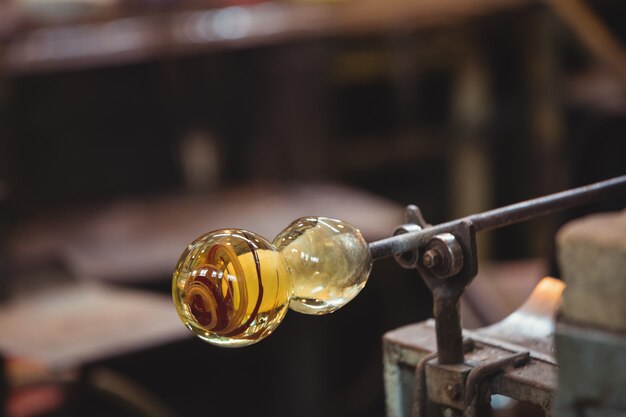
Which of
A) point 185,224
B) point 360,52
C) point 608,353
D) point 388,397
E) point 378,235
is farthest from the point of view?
point 360,52

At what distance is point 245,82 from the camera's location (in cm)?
595

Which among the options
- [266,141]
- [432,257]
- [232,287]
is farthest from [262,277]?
[266,141]

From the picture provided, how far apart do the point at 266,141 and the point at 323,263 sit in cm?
470

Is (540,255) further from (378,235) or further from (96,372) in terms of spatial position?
(96,372)

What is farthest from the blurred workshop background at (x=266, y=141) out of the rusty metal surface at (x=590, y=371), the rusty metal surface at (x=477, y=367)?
the rusty metal surface at (x=590, y=371)

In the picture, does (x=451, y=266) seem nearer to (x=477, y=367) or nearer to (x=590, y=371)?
(x=477, y=367)

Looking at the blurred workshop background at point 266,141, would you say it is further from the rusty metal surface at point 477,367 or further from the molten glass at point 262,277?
the molten glass at point 262,277

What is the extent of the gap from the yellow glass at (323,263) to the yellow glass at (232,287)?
1.2 inches

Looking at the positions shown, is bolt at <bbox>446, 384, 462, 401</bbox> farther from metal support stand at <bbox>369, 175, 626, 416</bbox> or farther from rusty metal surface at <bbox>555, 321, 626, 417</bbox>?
rusty metal surface at <bbox>555, 321, 626, 417</bbox>

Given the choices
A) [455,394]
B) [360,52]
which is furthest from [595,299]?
[360,52]

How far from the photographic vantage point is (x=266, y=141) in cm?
588

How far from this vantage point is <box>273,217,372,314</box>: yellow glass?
1.21m

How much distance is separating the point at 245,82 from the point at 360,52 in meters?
1.26

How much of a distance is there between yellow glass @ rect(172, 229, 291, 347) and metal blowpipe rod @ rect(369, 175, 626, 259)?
161 mm
